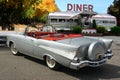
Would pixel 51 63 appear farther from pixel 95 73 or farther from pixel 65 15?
pixel 65 15

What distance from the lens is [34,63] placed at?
9125 millimetres

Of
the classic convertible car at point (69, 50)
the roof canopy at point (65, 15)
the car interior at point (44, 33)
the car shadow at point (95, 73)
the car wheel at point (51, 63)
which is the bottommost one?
the car shadow at point (95, 73)

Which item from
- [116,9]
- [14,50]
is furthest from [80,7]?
[14,50]

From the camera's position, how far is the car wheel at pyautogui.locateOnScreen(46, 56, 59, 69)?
8031mm

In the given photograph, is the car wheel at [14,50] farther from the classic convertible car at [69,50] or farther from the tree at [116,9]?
the tree at [116,9]

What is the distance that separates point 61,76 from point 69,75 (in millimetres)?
257

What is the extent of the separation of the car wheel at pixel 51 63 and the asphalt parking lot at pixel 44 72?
0.40ft

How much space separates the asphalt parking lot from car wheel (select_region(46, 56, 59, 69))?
0.40 ft

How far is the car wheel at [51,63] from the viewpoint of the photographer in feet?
26.3

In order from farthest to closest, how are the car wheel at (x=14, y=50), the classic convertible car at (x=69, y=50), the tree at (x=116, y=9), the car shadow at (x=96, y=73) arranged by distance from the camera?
the tree at (x=116, y=9)
the car wheel at (x=14, y=50)
the car shadow at (x=96, y=73)
the classic convertible car at (x=69, y=50)

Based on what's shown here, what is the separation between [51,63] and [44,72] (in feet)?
1.34

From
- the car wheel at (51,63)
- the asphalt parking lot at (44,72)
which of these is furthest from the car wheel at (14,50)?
the car wheel at (51,63)

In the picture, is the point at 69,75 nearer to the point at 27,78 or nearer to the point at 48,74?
the point at 48,74

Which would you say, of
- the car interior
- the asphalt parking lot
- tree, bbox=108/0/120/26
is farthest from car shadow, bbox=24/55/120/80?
tree, bbox=108/0/120/26
